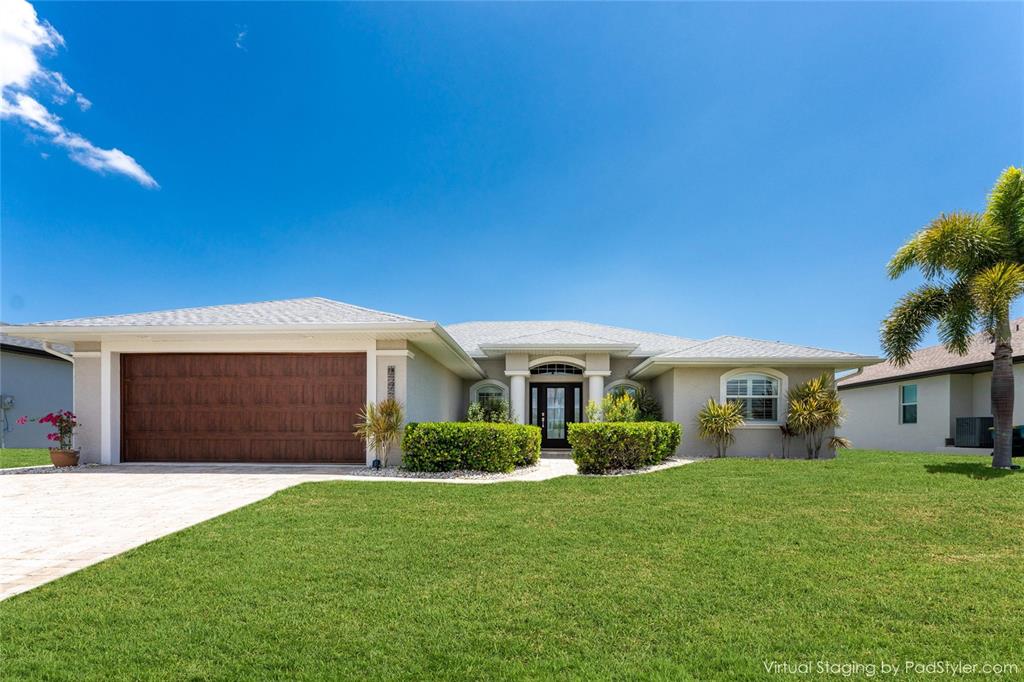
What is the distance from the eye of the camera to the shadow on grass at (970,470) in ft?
32.0

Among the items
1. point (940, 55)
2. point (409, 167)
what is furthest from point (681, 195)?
point (409, 167)

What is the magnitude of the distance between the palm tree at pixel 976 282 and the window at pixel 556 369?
9116 millimetres

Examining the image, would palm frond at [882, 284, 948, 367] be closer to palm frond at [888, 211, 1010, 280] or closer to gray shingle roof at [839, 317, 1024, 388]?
palm frond at [888, 211, 1010, 280]

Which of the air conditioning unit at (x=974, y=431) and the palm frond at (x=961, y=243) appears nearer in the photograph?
the palm frond at (x=961, y=243)

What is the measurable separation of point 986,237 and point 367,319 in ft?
44.2

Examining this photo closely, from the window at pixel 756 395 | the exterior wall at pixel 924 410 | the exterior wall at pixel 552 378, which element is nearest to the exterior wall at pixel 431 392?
the exterior wall at pixel 552 378

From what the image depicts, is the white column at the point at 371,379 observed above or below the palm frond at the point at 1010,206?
below

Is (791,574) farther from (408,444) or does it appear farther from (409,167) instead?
(409,167)

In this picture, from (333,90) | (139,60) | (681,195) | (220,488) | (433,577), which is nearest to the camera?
(433,577)

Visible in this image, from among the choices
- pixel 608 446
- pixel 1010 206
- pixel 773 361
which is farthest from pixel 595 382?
pixel 1010 206

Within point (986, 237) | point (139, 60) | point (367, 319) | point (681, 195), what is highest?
point (139, 60)

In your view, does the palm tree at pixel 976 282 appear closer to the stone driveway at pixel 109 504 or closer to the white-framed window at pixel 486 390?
the stone driveway at pixel 109 504

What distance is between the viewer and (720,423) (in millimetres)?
14734

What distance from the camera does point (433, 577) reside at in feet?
14.4
